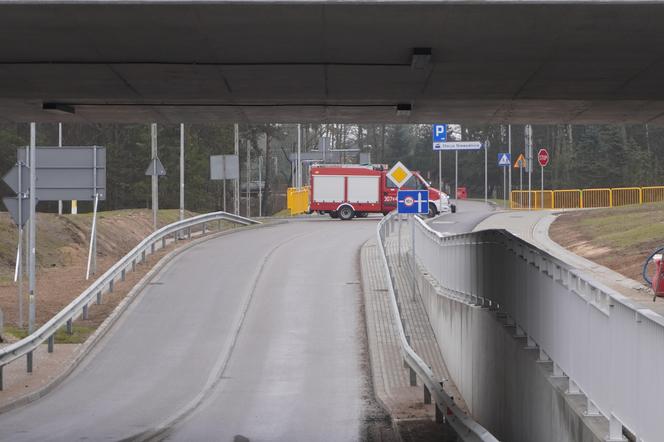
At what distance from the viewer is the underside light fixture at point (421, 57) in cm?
1147

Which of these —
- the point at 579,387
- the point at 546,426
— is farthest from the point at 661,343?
the point at 546,426

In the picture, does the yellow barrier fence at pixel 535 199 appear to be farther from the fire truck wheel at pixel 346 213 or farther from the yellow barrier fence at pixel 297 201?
the fire truck wheel at pixel 346 213

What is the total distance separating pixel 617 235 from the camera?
3281cm

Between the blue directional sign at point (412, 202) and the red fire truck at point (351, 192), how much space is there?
93.3 feet

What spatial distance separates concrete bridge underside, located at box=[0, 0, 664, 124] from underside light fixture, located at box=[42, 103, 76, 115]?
34 mm

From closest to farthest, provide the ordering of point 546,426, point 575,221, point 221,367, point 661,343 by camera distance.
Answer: point 661,343 → point 546,426 → point 221,367 → point 575,221

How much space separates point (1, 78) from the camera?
13727 mm

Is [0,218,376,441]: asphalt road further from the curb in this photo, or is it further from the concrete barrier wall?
the concrete barrier wall

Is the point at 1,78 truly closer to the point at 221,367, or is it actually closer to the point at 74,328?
the point at 221,367

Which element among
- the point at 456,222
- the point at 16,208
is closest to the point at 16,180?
the point at 16,208

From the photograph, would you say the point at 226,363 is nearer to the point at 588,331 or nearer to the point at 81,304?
the point at 81,304

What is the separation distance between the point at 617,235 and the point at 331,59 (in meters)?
22.6

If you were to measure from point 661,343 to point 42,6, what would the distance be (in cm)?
608

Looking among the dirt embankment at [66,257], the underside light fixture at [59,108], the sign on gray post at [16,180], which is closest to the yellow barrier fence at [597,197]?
the dirt embankment at [66,257]
